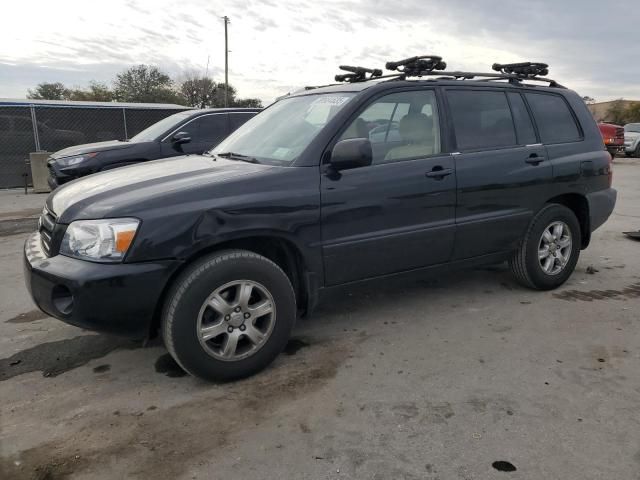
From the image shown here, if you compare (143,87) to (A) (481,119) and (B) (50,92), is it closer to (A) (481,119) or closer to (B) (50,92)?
(B) (50,92)

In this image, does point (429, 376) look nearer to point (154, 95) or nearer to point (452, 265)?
point (452, 265)

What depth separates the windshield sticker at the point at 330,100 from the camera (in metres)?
3.56

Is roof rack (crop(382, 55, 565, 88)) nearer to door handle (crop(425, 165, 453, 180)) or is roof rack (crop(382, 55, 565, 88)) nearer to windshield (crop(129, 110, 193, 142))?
door handle (crop(425, 165, 453, 180))

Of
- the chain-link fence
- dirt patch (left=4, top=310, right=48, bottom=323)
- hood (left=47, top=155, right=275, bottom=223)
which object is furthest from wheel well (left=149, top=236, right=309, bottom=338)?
the chain-link fence

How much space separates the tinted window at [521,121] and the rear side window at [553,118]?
97 millimetres

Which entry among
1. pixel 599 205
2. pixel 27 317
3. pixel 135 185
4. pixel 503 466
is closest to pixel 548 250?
pixel 599 205

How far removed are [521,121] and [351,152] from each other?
196 centimetres

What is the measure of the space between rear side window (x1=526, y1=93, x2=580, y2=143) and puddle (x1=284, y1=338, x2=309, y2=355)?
2700 mm

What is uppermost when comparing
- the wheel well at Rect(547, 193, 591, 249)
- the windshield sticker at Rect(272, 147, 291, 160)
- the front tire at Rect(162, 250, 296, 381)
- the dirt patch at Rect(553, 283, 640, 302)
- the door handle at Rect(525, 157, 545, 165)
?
the windshield sticker at Rect(272, 147, 291, 160)

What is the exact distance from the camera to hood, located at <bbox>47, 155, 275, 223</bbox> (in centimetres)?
285

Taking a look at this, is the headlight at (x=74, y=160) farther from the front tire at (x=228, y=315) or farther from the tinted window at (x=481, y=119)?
the tinted window at (x=481, y=119)

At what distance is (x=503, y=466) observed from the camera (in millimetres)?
2279

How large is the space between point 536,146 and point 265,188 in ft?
8.32

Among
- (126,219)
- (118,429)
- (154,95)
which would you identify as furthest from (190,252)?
(154,95)
